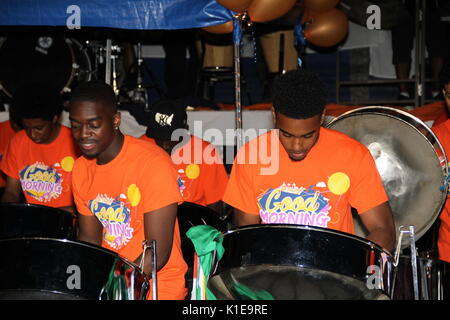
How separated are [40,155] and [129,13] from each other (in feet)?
2.53

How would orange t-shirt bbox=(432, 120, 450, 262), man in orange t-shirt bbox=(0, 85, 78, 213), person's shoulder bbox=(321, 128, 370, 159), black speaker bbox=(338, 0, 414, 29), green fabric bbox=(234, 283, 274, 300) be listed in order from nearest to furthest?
green fabric bbox=(234, 283, 274, 300) → person's shoulder bbox=(321, 128, 370, 159) → orange t-shirt bbox=(432, 120, 450, 262) → man in orange t-shirt bbox=(0, 85, 78, 213) → black speaker bbox=(338, 0, 414, 29)

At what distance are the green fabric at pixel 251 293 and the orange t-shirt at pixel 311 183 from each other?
1.53ft

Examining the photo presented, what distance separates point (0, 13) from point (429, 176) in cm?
211

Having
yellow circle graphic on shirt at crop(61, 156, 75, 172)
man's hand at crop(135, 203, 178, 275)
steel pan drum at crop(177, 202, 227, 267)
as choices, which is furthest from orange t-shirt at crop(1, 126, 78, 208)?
man's hand at crop(135, 203, 178, 275)

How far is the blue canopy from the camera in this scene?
3102 mm

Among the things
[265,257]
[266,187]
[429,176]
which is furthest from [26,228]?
[429,176]

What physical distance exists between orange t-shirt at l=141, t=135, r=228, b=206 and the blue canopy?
613 mm

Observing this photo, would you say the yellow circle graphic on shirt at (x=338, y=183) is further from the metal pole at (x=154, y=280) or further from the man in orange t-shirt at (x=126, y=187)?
the metal pole at (x=154, y=280)

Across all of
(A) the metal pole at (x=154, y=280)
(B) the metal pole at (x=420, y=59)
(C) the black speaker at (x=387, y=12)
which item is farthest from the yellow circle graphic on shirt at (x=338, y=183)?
(C) the black speaker at (x=387, y=12)

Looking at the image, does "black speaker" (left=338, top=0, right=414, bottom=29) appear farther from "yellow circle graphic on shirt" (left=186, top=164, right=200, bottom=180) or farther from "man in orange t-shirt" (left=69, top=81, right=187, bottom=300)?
"man in orange t-shirt" (left=69, top=81, right=187, bottom=300)

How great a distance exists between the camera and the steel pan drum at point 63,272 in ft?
5.44

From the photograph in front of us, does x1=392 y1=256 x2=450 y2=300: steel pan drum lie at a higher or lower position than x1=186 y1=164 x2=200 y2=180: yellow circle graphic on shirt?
lower

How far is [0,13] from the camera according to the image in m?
3.23
